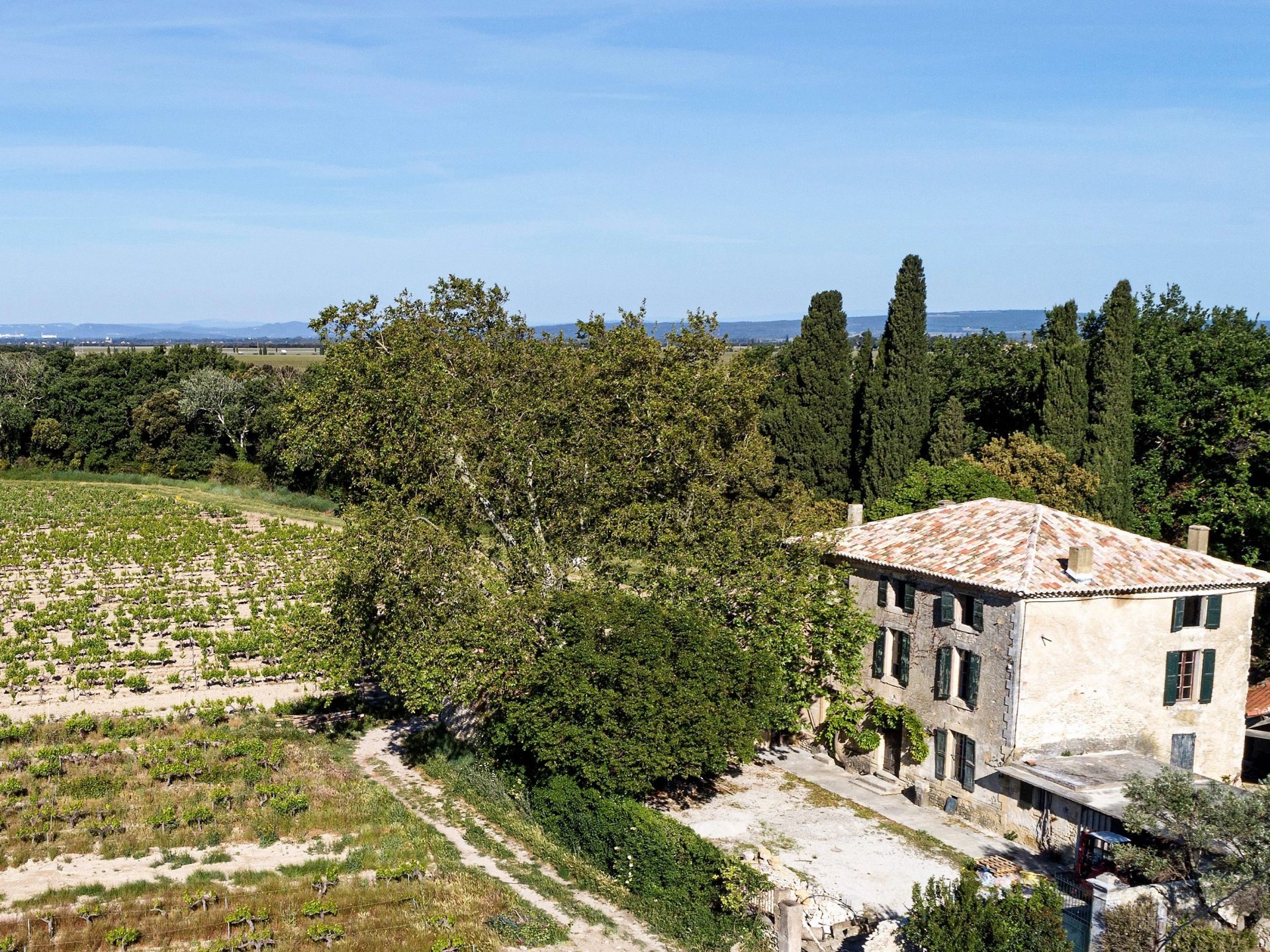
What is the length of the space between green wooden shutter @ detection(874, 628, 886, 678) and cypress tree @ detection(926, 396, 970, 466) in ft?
91.3

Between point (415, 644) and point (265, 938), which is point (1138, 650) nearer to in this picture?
point (415, 644)

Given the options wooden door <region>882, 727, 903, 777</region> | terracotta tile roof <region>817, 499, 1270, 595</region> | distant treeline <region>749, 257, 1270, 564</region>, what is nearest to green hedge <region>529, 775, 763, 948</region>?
wooden door <region>882, 727, 903, 777</region>

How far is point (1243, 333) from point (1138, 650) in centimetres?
3054

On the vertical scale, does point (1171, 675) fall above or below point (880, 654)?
above

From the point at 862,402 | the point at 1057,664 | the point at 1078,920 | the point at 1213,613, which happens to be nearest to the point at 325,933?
the point at 1078,920

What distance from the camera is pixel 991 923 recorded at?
18.9 meters

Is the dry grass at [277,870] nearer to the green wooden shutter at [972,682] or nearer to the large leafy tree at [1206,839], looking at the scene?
the large leafy tree at [1206,839]

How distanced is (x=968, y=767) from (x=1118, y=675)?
14.7 ft

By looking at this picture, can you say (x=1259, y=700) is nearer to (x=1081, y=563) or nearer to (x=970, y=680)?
(x=1081, y=563)

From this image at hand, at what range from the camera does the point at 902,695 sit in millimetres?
31281

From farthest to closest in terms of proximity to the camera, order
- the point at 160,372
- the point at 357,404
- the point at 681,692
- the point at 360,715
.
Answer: the point at 160,372 → the point at 360,715 → the point at 357,404 → the point at 681,692

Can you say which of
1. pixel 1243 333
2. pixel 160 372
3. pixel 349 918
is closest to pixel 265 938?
pixel 349 918

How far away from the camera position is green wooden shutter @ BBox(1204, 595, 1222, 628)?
2881 centimetres

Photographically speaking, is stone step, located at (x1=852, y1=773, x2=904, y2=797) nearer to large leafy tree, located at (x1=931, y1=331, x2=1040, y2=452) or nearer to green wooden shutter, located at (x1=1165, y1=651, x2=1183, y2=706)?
green wooden shutter, located at (x1=1165, y1=651, x2=1183, y2=706)
